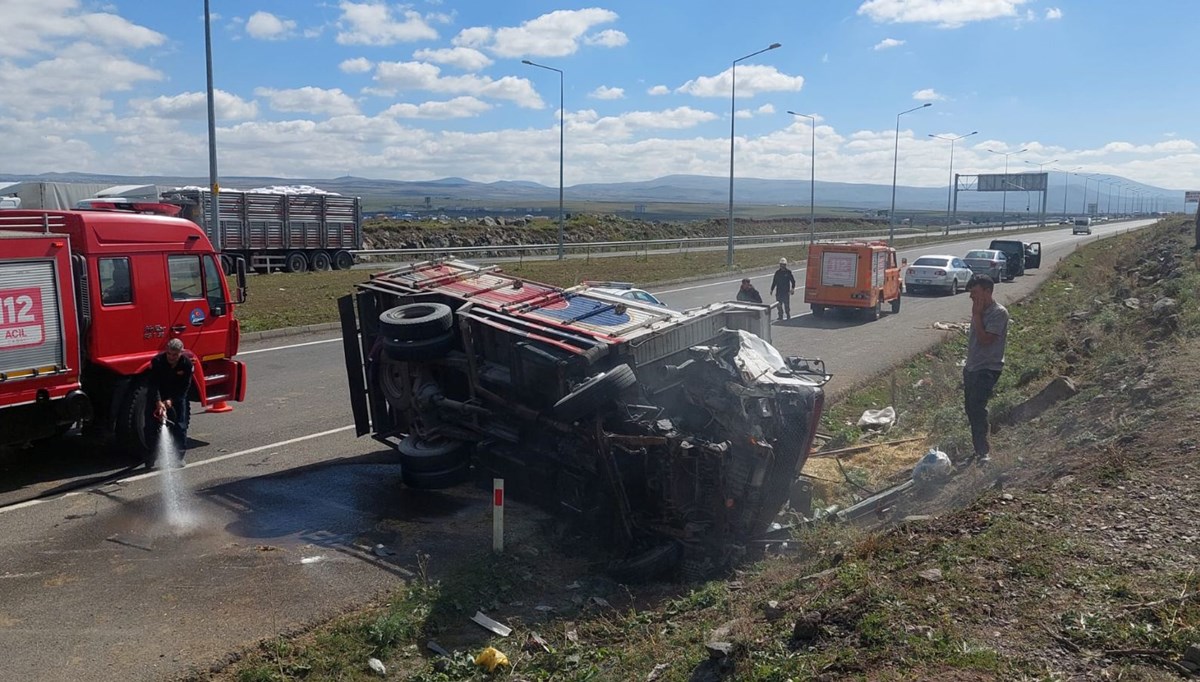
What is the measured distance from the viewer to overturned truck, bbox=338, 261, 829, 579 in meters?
7.75

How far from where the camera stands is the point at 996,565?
220 inches

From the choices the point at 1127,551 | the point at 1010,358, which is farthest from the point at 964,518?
the point at 1010,358

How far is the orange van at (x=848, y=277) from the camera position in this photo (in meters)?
24.3

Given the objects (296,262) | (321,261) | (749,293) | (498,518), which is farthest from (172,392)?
(321,261)

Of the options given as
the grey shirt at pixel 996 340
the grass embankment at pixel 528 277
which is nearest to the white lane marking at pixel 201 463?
the grass embankment at pixel 528 277

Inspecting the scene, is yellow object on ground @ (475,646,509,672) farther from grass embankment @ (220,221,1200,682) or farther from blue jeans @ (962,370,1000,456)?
blue jeans @ (962,370,1000,456)

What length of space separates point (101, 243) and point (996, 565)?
9.05m

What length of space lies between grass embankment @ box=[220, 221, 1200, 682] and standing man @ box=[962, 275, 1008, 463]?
1.18 ft

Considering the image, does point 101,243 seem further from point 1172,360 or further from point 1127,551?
point 1172,360

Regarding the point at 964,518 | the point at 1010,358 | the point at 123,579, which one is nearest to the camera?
the point at 964,518

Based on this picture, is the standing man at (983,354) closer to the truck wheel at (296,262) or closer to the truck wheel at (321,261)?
the truck wheel at (296,262)

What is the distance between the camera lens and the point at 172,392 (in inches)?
393

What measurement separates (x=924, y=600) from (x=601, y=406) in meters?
3.26

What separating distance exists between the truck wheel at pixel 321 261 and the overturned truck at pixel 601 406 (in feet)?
94.6
